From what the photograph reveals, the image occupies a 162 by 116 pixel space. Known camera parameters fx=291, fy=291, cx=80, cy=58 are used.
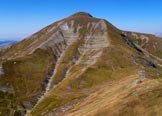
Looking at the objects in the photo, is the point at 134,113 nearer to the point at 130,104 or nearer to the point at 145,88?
the point at 130,104

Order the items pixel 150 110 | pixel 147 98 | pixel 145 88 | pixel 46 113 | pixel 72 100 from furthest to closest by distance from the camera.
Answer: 1. pixel 72 100
2. pixel 46 113
3. pixel 145 88
4. pixel 147 98
5. pixel 150 110

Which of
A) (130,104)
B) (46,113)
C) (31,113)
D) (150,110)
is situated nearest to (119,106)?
(130,104)

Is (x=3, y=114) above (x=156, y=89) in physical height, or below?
below

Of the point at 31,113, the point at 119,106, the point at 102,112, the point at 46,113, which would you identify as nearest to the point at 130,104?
the point at 119,106

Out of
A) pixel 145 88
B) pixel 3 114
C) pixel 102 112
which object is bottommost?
pixel 3 114

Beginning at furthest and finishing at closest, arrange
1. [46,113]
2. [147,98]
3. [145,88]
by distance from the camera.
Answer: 1. [46,113]
2. [145,88]
3. [147,98]

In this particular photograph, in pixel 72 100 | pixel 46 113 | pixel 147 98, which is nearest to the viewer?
pixel 147 98

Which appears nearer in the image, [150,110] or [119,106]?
[150,110]

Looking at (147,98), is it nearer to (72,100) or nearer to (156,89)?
(156,89)

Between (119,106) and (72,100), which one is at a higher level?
(119,106)
